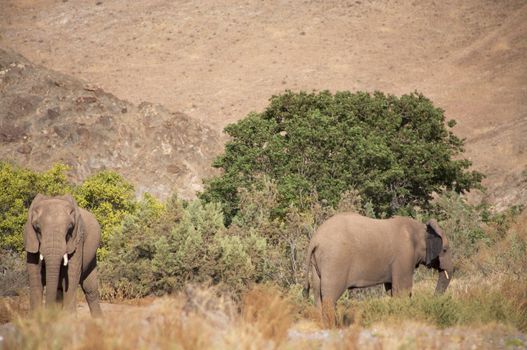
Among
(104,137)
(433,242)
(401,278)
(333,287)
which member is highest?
(433,242)

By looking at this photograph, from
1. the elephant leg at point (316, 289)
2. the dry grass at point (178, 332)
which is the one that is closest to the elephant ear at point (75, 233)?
the dry grass at point (178, 332)

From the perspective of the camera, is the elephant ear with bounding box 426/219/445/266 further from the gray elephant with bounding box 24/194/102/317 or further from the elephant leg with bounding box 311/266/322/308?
the gray elephant with bounding box 24/194/102/317

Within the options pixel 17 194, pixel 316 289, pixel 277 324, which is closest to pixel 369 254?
A: pixel 316 289

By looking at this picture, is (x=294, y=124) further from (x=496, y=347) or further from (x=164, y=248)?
(x=496, y=347)

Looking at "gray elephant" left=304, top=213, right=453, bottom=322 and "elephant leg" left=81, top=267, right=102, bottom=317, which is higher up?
"gray elephant" left=304, top=213, right=453, bottom=322

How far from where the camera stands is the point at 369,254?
13.8 m

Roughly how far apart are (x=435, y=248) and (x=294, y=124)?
1263 centimetres

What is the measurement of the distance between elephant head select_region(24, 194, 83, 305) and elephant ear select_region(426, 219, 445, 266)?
688cm

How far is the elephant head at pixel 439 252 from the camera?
14750 mm

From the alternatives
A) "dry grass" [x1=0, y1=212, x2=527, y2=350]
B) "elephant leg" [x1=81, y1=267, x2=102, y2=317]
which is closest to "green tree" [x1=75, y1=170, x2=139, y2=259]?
"dry grass" [x1=0, y1=212, x2=527, y2=350]

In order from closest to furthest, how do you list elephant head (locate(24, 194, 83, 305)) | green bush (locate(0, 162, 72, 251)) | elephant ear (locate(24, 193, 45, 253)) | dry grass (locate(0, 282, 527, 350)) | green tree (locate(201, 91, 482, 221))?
dry grass (locate(0, 282, 527, 350)), elephant head (locate(24, 194, 83, 305)), elephant ear (locate(24, 193, 45, 253)), green bush (locate(0, 162, 72, 251)), green tree (locate(201, 91, 482, 221))

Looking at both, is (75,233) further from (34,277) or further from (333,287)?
(333,287)

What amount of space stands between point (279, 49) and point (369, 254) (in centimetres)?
7009

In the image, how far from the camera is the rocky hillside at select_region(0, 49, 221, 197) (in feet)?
111
